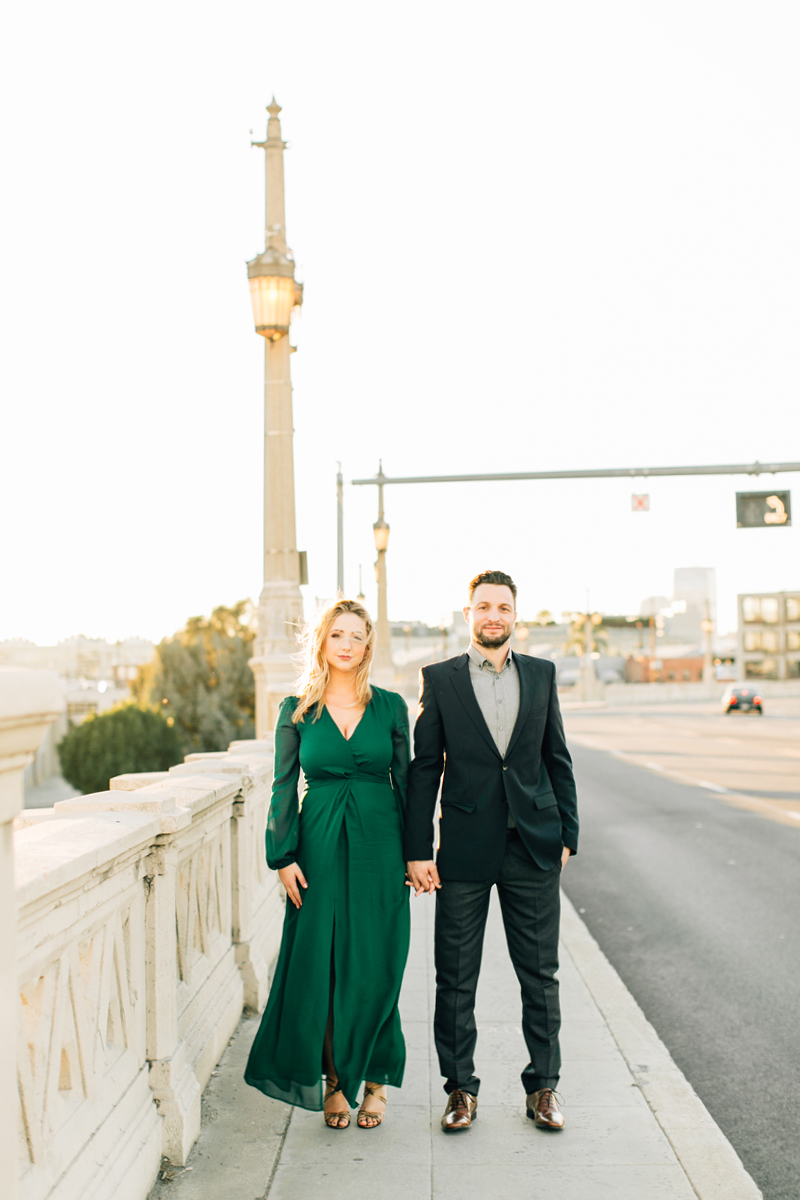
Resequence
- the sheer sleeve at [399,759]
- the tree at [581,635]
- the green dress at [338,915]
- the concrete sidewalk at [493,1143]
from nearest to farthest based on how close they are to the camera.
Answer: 1. the concrete sidewalk at [493,1143]
2. the green dress at [338,915]
3. the sheer sleeve at [399,759]
4. the tree at [581,635]

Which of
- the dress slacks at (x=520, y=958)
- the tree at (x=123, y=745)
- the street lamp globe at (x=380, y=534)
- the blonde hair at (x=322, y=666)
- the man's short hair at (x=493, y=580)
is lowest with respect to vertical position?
the tree at (x=123, y=745)

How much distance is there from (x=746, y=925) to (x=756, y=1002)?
194 cm

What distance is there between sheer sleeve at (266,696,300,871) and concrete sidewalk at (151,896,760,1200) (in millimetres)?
1027

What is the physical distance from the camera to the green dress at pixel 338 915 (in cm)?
409

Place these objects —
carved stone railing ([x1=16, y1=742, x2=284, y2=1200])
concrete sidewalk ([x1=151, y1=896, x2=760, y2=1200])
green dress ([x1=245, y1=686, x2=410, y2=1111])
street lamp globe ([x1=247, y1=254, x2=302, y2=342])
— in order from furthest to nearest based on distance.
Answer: street lamp globe ([x1=247, y1=254, x2=302, y2=342]) < green dress ([x1=245, y1=686, x2=410, y2=1111]) < concrete sidewalk ([x1=151, y1=896, x2=760, y2=1200]) < carved stone railing ([x1=16, y1=742, x2=284, y2=1200])

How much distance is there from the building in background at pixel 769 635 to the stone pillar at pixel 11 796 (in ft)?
402

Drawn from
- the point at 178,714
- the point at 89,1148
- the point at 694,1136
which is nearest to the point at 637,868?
the point at 694,1136

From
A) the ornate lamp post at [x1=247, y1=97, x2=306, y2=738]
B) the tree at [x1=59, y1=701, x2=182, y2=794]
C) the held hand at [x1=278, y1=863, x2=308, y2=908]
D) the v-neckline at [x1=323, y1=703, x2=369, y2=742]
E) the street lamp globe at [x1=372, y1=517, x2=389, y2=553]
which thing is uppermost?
the street lamp globe at [x1=372, y1=517, x2=389, y2=553]

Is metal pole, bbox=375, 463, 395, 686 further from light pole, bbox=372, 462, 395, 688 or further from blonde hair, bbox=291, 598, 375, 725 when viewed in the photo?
blonde hair, bbox=291, 598, 375, 725

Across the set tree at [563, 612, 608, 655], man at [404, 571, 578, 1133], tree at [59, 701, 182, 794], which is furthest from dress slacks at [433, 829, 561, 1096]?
tree at [563, 612, 608, 655]

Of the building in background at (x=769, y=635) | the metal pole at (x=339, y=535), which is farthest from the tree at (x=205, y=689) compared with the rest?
the building in background at (x=769, y=635)

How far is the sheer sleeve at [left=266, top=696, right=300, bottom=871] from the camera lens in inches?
164

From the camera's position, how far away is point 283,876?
418 cm

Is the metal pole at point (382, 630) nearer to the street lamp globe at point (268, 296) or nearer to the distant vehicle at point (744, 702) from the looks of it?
the street lamp globe at point (268, 296)
